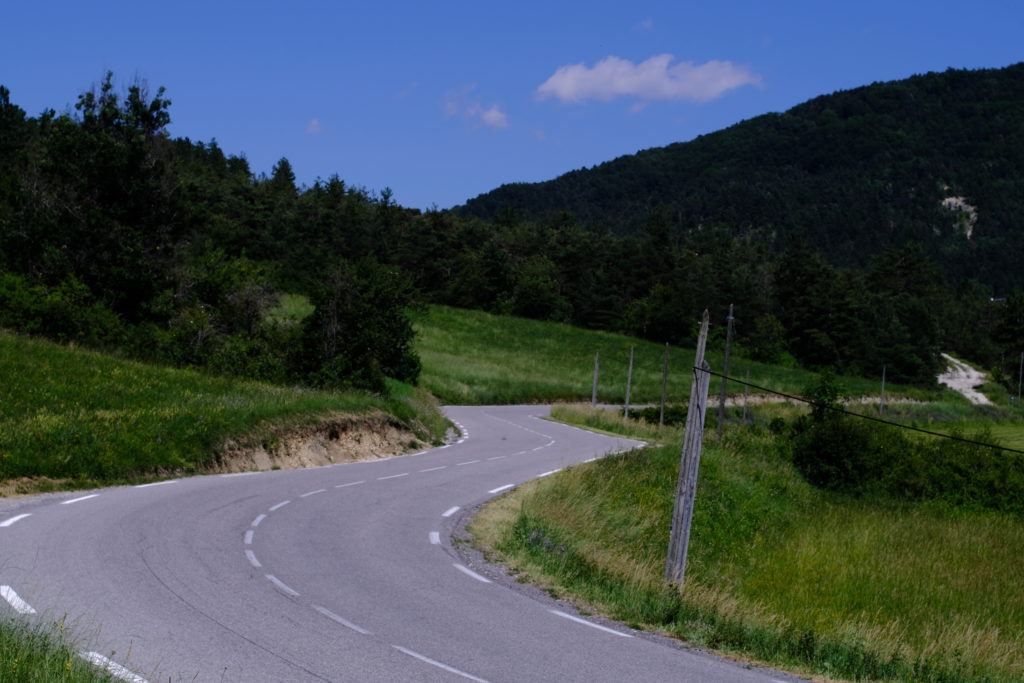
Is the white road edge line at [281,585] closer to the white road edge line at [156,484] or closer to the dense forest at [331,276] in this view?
the white road edge line at [156,484]

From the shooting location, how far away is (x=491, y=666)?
8.13 meters

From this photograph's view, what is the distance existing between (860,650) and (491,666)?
4.48 m

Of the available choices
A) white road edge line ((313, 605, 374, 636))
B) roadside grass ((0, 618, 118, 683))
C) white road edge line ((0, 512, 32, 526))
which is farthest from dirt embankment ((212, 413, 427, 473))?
roadside grass ((0, 618, 118, 683))

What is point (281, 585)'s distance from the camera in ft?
35.3

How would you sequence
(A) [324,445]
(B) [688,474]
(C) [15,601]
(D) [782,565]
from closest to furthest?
(C) [15,601] → (B) [688,474] → (D) [782,565] → (A) [324,445]

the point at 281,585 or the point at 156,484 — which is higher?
the point at 281,585

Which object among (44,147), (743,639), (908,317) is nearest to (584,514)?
(743,639)

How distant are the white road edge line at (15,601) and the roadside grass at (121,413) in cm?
813

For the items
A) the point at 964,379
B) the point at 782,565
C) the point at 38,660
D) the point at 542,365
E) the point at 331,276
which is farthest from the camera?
the point at 964,379

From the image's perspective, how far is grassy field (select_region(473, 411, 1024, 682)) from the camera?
10344mm

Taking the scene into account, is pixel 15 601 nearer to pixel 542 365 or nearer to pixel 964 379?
pixel 542 365

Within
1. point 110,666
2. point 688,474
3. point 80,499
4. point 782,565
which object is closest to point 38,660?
point 110,666

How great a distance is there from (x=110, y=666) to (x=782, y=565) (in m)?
17.5

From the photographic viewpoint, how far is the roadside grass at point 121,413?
17969mm
